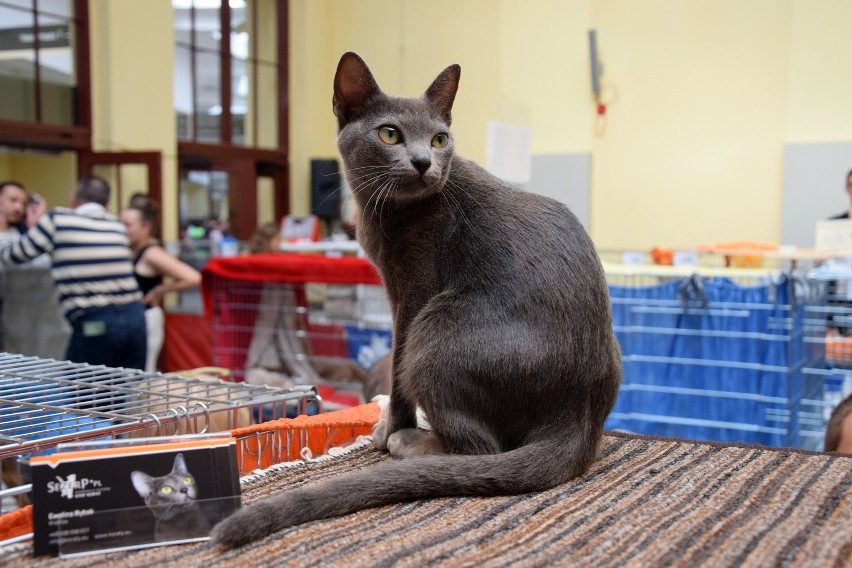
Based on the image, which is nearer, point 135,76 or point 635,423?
point 635,423

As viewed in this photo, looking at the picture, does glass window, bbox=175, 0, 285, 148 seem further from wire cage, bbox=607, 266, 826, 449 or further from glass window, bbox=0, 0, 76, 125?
wire cage, bbox=607, 266, 826, 449

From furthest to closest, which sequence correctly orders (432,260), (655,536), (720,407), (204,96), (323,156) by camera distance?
(323,156) → (204,96) → (720,407) → (432,260) → (655,536)

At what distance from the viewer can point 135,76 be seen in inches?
222

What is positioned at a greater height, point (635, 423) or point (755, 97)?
point (755, 97)

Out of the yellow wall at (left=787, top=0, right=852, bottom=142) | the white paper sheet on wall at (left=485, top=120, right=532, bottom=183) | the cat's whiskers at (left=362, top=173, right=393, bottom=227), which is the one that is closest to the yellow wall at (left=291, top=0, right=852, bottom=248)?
the yellow wall at (left=787, top=0, right=852, bottom=142)

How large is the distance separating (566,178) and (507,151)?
10.8ft

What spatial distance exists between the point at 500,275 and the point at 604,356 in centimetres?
20

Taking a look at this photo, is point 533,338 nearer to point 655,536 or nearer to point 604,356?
point 604,356

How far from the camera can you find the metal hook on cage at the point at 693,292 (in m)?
2.60

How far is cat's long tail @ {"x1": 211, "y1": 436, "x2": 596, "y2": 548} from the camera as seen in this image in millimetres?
868

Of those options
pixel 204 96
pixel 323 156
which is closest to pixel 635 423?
pixel 204 96

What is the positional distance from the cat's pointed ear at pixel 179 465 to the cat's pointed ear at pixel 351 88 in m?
0.62

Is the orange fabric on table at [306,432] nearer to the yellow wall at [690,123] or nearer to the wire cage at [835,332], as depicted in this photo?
the wire cage at [835,332]

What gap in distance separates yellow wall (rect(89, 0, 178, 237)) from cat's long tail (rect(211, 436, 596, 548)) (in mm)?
4763
